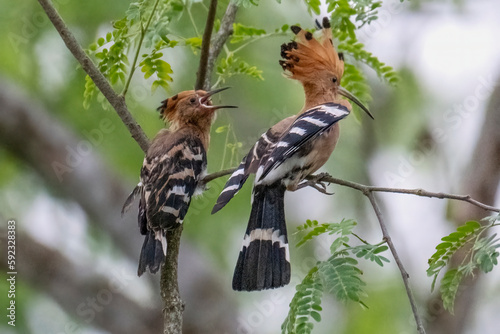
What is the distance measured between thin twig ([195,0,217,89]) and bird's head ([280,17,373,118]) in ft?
1.18

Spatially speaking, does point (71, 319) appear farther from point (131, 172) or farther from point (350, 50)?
point (350, 50)

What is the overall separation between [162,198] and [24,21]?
2.55m

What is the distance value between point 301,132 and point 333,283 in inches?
30.7

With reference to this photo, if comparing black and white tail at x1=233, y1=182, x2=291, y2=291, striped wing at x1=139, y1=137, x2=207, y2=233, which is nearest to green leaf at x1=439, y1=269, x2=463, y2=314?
black and white tail at x1=233, y1=182, x2=291, y2=291

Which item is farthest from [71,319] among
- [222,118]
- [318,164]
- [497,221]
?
[497,221]

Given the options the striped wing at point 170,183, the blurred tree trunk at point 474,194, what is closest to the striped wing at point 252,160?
the striped wing at point 170,183

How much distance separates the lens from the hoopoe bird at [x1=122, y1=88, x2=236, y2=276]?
263 centimetres

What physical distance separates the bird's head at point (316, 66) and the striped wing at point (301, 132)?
0.26 m

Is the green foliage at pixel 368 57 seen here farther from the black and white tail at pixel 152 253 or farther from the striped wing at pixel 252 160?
the black and white tail at pixel 152 253

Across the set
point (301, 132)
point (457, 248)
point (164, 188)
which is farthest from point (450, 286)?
point (164, 188)

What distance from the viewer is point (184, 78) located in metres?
4.88

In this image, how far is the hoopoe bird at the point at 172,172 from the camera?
8.63 feet

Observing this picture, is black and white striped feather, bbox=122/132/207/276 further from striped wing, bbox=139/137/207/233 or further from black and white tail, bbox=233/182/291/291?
black and white tail, bbox=233/182/291/291

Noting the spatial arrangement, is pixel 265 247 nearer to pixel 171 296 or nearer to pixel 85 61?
pixel 171 296
